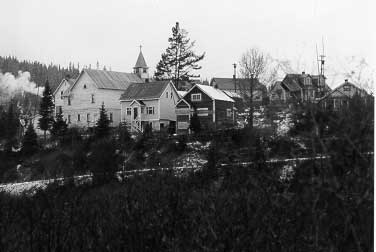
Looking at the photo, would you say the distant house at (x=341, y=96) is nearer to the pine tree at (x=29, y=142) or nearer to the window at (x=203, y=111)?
the pine tree at (x=29, y=142)

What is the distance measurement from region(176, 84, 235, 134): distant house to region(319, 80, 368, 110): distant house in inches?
233

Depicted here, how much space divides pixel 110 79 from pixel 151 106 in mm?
2781

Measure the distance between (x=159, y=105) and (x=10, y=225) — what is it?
867 cm

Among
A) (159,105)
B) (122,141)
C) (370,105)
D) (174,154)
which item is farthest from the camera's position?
(159,105)

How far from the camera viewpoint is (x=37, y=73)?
14.0 metres

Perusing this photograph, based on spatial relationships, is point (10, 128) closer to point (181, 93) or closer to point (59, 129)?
point (59, 129)

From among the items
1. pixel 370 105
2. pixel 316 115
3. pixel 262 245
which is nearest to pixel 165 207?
pixel 262 245

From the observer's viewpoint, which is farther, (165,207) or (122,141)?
(122,141)

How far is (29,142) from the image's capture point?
31.9 feet

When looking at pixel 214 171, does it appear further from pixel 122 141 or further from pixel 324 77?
pixel 324 77

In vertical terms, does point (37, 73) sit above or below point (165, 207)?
above

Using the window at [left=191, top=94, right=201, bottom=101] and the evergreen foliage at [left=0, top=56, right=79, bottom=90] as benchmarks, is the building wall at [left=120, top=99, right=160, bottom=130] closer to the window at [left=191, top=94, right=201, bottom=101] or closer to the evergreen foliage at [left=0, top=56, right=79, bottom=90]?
the window at [left=191, top=94, right=201, bottom=101]

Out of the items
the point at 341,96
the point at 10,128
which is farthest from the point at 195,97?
the point at 341,96

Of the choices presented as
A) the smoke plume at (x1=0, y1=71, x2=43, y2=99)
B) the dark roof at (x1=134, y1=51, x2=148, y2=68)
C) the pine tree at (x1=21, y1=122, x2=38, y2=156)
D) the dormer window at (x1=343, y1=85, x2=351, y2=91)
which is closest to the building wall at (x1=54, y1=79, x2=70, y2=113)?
the smoke plume at (x1=0, y1=71, x2=43, y2=99)
